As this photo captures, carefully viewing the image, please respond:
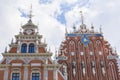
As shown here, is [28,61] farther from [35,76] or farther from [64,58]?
[64,58]

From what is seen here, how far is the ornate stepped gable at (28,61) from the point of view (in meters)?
24.6

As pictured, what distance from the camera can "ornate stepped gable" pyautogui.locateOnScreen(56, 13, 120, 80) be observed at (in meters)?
28.2

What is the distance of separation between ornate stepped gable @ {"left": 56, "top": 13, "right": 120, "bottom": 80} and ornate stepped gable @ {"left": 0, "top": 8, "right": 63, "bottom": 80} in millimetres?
2369

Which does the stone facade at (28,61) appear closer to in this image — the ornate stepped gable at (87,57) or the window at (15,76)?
the window at (15,76)

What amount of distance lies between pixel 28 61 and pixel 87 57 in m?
7.82

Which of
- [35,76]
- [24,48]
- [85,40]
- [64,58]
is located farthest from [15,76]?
[85,40]

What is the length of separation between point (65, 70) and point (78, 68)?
1.84m

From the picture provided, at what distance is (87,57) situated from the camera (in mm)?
29422

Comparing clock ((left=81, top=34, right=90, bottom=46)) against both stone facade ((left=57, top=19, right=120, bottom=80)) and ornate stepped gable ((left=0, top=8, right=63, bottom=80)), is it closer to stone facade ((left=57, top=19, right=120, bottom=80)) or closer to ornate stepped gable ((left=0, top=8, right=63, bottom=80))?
stone facade ((left=57, top=19, right=120, bottom=80))

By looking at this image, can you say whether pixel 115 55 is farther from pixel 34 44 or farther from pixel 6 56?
pixel 6 56

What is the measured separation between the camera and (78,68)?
28594 millimetres

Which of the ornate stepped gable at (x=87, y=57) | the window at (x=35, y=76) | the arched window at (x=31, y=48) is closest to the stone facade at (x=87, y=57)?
the ornate stepped gable at (x=87, y=57)

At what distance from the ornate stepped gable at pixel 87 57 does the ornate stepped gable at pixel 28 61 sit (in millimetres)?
2369

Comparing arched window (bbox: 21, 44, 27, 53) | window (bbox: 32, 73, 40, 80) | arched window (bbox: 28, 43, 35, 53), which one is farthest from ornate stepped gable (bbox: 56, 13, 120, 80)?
arched window (bbox: 21, 44, 27, 53)
